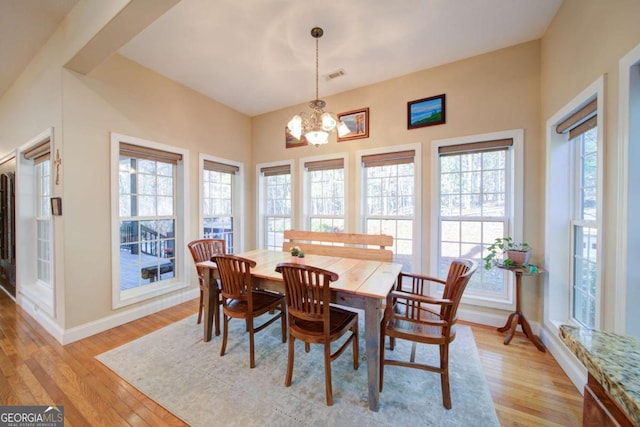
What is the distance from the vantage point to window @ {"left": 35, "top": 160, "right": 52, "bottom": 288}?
10.4 feet

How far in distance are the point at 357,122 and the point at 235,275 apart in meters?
2.59

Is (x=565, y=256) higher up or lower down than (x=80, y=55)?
lower down

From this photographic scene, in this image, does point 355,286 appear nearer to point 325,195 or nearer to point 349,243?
point 349,243

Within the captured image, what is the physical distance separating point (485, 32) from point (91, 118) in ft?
13.3

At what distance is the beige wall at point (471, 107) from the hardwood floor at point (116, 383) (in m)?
0.73

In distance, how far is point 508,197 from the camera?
2725mm

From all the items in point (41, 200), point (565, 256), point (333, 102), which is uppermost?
point (333, 102)

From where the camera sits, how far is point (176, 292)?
11.0 ft

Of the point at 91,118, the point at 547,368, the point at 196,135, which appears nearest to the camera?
the point at 547,368

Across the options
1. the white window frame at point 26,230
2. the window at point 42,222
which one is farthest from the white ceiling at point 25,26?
the window at point 42,222

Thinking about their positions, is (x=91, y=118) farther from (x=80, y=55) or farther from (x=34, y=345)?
(x=34, y=345)

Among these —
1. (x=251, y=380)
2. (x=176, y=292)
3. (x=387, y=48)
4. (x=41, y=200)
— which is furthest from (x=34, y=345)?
(x=387, y=48)

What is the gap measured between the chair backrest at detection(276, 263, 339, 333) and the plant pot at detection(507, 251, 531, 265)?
1.97 m

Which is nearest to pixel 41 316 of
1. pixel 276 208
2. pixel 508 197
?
pixel 276 208
